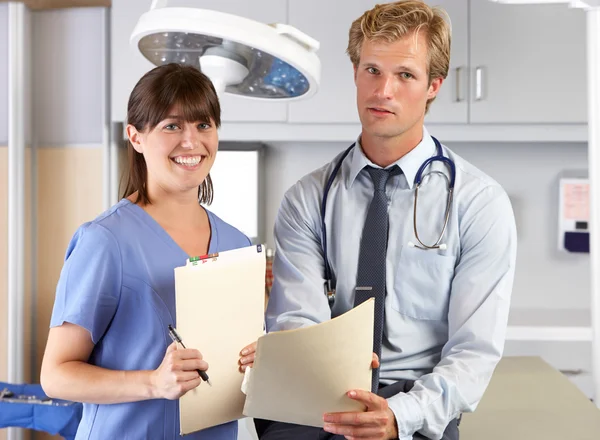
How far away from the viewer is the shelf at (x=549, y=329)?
257 centimetres

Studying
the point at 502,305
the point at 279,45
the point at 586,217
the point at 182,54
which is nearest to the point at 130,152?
the point at 182,54

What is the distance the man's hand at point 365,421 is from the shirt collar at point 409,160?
19.5 inches

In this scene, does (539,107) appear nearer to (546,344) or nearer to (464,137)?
(464,137)

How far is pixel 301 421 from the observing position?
4.03ft

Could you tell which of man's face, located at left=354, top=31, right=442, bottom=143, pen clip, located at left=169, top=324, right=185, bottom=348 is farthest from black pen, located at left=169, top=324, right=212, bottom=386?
man's face, located at left=354, top=31, right=442, bottom=143

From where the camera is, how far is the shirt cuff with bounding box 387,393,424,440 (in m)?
1.29

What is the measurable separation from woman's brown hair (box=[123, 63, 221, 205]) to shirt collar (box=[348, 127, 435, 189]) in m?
0.34

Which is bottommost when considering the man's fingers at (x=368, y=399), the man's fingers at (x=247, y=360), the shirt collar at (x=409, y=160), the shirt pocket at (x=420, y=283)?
the man's fingers at (x=368, y=399)

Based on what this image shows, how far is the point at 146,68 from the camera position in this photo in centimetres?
251

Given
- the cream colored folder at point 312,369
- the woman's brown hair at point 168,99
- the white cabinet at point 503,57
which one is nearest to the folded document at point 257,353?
the cream colored folder at point 312,369

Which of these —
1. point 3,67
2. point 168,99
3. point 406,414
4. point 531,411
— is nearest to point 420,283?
point 406,414

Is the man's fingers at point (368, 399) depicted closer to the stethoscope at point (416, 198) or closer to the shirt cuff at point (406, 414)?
the shirt cuff at point (406, 414)

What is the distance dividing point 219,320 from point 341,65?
1.54 meters

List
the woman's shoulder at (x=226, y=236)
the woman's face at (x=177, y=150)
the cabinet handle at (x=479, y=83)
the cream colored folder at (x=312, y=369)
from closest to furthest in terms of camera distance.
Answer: the cream colored folder at (x=312, y=369), the woman's face at (x=177, y=150), the woman's shoulder at (x=226, y=236), the cabinet handle at (x=479, y=83)
